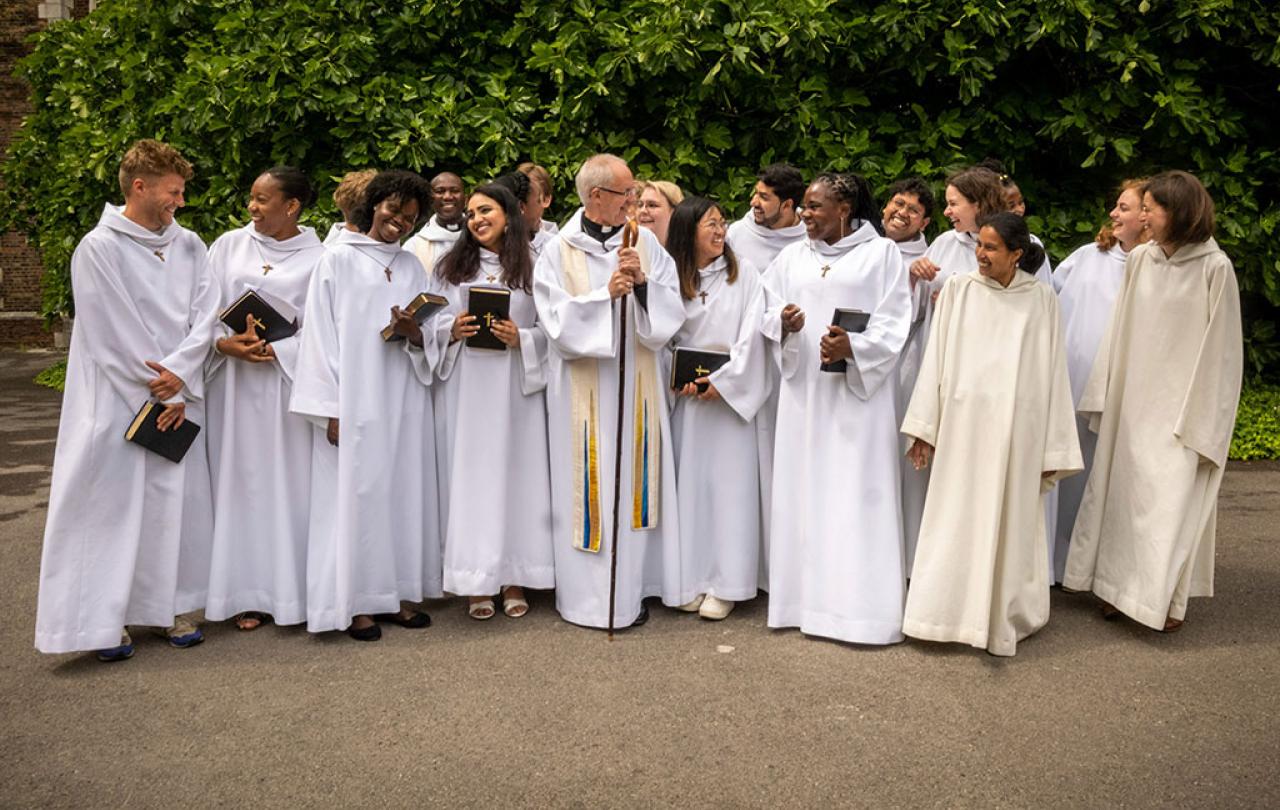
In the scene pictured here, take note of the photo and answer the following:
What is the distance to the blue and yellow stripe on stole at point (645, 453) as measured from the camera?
5.76m

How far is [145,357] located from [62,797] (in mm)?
2113

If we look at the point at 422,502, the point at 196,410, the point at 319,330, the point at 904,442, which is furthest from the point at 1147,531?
the point at 196,410

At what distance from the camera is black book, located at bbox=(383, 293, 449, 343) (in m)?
5.48

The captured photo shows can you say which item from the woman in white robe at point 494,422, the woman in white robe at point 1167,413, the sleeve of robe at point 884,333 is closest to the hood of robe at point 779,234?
the sleeve of robe at point 884,333

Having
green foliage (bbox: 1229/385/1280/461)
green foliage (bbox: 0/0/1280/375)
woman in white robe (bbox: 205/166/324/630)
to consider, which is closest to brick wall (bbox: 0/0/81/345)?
green foliage (bbox: 0/0/1280/375)

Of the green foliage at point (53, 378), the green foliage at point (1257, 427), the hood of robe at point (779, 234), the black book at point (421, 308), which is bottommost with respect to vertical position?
the green foliage at point (53, 378)

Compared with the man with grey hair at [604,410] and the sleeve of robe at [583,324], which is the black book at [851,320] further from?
the sleeve of robe at [583,324]

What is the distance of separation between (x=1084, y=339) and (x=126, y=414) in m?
5.14

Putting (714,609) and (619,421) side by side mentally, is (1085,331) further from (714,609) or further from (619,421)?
(619,421)

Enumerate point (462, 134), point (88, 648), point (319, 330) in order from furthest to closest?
point (462, 134) < point (319, 330) < point (88, 648)

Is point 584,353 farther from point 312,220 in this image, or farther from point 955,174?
point 312,220

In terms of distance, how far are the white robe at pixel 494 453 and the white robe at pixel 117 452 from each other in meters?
1.24

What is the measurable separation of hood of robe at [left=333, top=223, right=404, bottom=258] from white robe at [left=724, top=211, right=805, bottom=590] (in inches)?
69.9

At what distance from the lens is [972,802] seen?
12.7ft
